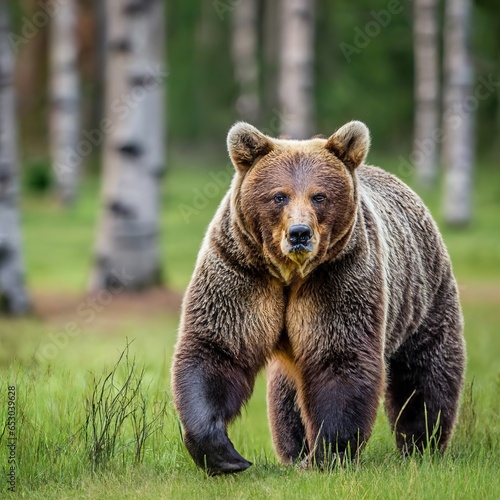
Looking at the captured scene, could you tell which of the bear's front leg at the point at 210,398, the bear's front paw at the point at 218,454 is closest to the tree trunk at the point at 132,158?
the bear's front leg at the point at 210,398

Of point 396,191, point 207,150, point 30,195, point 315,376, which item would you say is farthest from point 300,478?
point 207,150

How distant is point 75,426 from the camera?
19.2ft

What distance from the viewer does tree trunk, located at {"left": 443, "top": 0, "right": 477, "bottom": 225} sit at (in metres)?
19.3

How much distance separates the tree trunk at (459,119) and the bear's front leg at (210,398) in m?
14.6

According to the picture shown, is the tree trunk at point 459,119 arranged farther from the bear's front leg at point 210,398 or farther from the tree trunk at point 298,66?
the bear's front leg at point 210,398

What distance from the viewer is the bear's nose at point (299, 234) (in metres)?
5.05

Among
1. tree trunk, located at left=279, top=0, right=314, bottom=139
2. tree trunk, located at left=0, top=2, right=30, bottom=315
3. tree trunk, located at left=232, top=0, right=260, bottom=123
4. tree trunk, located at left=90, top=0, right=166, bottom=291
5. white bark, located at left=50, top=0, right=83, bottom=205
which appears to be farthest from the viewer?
tree trunk, located at left=232, top=0, right=260, bottom=123

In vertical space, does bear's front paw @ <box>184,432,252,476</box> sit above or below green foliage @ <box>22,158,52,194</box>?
below

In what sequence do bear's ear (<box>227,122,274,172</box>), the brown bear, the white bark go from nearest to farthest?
the brown bear, bear's ear (<box>227,122,274,172</box>), the white bark

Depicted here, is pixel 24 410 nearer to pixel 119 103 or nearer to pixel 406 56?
pixel 119 103

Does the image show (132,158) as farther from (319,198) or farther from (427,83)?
(427,83)

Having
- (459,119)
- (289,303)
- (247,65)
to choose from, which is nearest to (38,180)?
(247,65)

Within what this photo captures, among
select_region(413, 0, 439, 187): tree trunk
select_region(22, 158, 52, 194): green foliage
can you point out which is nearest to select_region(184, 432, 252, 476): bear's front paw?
select_region(413, 0, 439, 187): tree trunk

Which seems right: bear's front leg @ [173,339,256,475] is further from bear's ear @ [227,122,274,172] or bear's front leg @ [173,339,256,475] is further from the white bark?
the white bark
